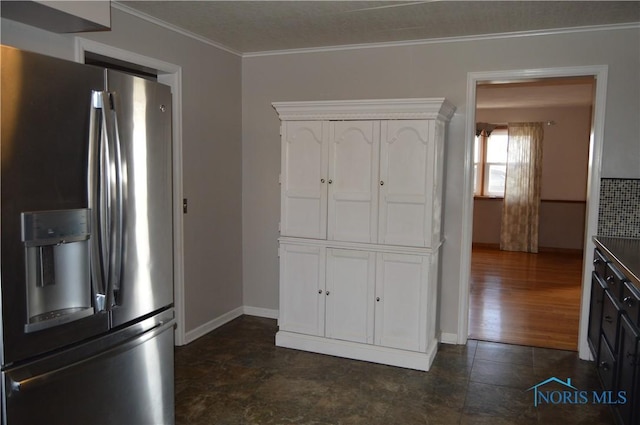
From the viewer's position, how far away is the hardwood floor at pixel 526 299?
4.13 metres

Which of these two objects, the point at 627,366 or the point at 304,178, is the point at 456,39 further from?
the point at 627,366

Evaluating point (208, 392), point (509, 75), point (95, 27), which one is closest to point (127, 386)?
point (208, 392)

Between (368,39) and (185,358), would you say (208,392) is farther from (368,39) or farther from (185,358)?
(368,39)

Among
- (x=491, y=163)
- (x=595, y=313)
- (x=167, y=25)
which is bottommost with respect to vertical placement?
(x=595, y=313)

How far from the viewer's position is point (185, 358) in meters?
3.57

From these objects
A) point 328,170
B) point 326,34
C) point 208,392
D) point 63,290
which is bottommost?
point 208,392

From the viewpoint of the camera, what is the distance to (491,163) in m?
8.72

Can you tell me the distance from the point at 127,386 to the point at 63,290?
1.86 ft

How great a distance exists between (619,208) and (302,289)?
2322mm

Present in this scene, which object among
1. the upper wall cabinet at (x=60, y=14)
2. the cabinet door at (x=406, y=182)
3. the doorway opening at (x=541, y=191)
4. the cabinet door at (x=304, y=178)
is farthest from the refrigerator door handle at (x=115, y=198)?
the doorway opening at (x=541, y=191)

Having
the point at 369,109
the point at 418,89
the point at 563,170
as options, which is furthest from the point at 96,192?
the point at 563,170

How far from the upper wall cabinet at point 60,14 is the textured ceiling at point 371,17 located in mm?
638

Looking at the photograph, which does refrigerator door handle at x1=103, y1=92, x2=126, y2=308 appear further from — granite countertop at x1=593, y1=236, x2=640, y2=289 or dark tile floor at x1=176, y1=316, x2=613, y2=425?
granite countertop at x1=593, y1=236, x2=640, y2=289

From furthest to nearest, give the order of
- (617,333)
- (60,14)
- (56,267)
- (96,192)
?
(617,333), (60,14), (96,192), (56,267)
